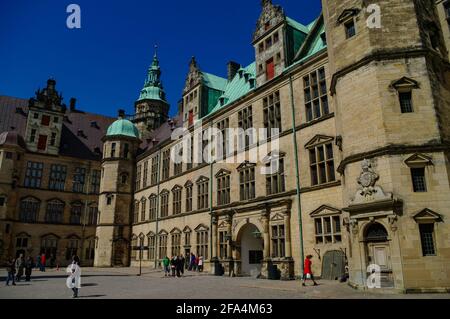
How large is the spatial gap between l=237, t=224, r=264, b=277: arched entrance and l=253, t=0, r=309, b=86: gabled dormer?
457 inches

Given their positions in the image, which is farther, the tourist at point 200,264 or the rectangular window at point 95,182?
the rectangular window at point 95,182

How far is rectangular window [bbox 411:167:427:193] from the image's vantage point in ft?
47.1

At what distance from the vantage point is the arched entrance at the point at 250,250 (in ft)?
86.6

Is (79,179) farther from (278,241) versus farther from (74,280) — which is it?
(74,280)

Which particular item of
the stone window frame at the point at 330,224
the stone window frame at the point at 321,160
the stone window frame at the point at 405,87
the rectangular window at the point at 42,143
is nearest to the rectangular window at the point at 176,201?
Answer: the stone window frame at the point at 321,160

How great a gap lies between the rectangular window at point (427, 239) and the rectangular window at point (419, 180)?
1460mm

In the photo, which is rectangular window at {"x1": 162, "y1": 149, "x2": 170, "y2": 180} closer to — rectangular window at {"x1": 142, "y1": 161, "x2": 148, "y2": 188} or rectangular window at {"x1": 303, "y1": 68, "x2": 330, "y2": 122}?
rectangular window at {"x1": 142, "y1": 161, "x2": 148, "y2": 188}

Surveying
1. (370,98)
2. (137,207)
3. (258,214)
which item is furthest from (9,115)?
(370,98)

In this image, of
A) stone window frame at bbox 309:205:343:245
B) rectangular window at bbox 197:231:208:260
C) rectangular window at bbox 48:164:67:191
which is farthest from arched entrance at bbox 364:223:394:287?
rectangular window at bbox 48:164:67:191

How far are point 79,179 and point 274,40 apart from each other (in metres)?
34.2

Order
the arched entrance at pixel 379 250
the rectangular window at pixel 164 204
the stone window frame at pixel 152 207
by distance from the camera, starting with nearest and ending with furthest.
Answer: the arched entrance at pixel 379 250, the rectangular window at pixel 164 204, the stone window frame at pixel 152 207

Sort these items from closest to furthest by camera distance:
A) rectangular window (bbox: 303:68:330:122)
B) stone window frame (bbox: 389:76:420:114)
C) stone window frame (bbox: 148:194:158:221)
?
stone window frame (bbox: 389:76:420:114), rectangular window (bbox: 303:68:330:122), stone window frame (bbox: 148:194:158:221)

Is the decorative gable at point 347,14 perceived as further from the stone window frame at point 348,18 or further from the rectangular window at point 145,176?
the rectangular window at point 145,176
